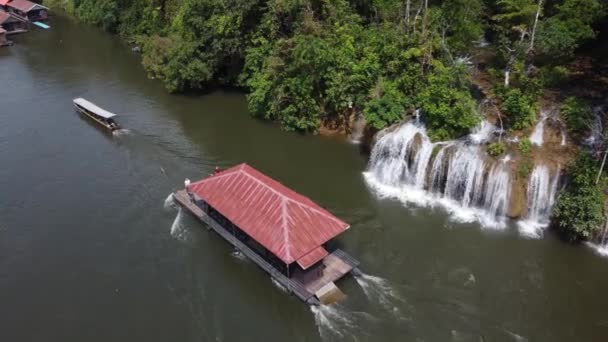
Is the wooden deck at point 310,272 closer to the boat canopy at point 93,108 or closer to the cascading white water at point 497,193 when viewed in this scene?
the cascading white water at point 497,193

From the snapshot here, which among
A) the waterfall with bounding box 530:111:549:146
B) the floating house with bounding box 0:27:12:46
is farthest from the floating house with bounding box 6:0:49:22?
the waterfall with bounding box 530:111:549:146

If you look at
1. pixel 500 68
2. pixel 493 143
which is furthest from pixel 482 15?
pixel 493 143

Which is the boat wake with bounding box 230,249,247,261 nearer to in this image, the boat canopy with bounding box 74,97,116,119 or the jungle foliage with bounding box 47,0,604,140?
the jungle foliage with bounding box 47,0,604,140

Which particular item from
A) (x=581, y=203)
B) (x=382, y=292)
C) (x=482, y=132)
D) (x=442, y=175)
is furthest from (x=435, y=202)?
(x=382, y=292)

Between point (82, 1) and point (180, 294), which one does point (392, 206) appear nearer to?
point (180, 294)

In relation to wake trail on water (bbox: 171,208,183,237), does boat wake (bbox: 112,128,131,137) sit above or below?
above

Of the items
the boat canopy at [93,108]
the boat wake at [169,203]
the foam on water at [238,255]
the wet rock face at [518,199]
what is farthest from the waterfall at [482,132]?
the boat canopy at [93,108]

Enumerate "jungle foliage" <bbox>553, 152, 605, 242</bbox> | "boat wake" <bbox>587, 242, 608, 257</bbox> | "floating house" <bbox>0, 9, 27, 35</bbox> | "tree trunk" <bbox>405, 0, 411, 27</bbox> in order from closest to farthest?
"jungle foliage" <bbox>553, 152, 605, 242</bbox>, "boat wake" <bbox>587, 242, 608, 257</bbox>, "tree trunk" <bbox>405, 0, 411, 27</bbox>, "floating house" <bbox>0, 9, 27, 35</bbox>
